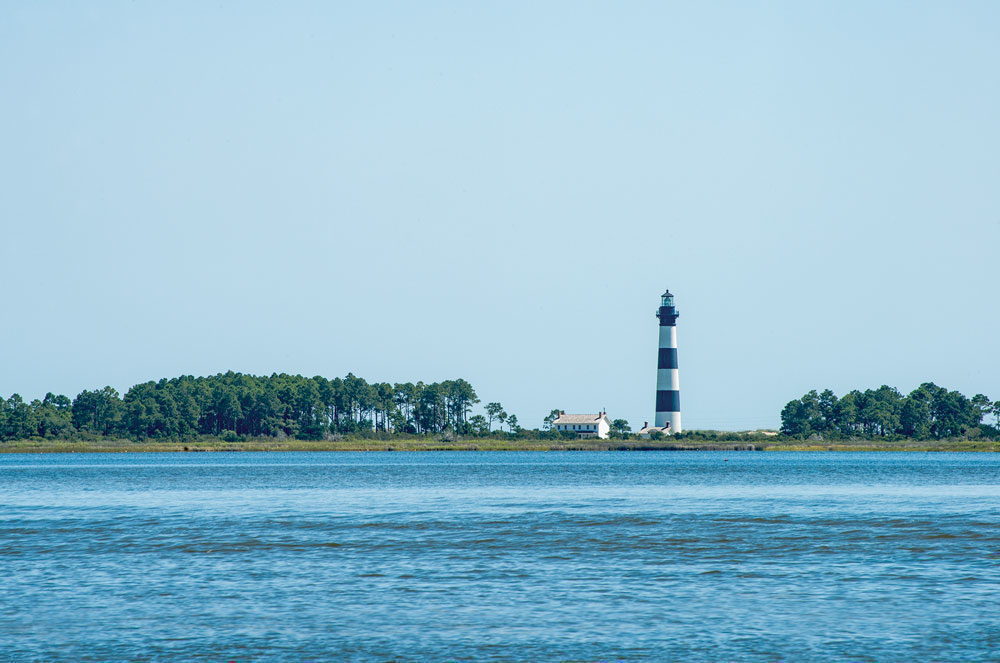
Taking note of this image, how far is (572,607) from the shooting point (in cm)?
2420

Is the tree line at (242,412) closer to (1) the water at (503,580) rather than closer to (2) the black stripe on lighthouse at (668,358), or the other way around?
(2) the black stripe on lighthouse at (668,358)

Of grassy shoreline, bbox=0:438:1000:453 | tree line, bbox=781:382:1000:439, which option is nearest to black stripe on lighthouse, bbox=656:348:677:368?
grassy shoreline, bbox=0:438:1000:453

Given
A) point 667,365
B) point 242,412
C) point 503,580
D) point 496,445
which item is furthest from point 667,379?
point 503,580

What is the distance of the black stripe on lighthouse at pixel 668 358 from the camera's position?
147875 mm

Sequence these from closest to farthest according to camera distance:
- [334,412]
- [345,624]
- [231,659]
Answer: [231,659] < [345,624] < [334,412]

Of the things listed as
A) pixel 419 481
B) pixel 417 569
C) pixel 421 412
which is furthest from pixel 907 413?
pixel 417 569

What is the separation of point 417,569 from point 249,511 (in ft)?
74.3

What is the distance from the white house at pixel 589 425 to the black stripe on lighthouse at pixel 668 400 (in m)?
40.5

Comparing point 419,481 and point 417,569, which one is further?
point 419,481

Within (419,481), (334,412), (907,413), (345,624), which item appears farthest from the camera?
(334,412)

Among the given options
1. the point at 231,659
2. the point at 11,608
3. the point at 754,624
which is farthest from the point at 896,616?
the point at 11,608

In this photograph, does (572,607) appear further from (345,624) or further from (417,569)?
Result: (417,569)

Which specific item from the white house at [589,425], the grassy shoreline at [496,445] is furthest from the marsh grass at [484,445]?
the white house at [589,425]

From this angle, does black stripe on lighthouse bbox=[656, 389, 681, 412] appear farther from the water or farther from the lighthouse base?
the water
